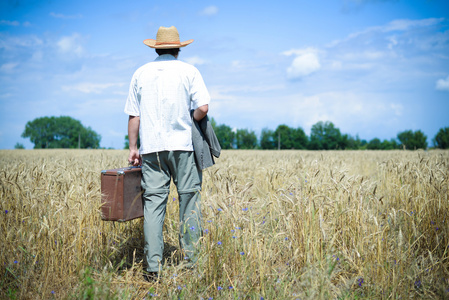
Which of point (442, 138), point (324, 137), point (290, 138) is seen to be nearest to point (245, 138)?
point (290, 138)

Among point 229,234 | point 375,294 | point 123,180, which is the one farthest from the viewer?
point 123,180

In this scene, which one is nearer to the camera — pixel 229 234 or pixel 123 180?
pixel 229 234

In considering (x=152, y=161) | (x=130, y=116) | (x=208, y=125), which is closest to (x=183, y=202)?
(x=152, y=161)

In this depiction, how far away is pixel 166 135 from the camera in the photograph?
3121mm

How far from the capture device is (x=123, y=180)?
10.1 feet

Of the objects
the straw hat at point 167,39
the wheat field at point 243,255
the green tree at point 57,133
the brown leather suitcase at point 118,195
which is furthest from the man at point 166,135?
the green tree at point 57,133

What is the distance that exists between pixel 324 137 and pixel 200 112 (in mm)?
97218

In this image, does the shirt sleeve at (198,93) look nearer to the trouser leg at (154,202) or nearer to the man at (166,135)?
the man at (166,135)

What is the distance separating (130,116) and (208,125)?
0.87m

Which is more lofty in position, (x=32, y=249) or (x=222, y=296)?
(x=32, y=249)

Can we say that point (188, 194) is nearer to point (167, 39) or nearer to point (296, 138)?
point (167, 39)

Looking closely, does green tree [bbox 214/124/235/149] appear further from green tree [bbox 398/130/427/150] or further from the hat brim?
the hat brim

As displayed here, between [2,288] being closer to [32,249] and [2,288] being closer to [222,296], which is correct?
[32,249]

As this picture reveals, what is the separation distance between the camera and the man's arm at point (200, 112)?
3.17 meters
